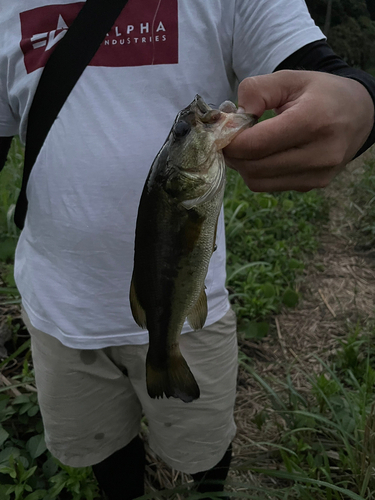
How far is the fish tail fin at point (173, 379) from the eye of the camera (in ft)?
3.99

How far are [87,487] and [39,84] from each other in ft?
5.64

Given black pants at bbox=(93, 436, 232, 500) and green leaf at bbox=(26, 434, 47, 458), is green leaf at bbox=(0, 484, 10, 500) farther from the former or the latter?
black pants at bbox=(93, 436, 232, 500)

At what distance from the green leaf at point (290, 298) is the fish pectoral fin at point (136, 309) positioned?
234 centimetres

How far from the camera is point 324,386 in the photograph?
2.27 metres

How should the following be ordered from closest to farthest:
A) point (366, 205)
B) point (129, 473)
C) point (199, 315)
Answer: point (199, 315) < point (129, 473) < point (366, 205)

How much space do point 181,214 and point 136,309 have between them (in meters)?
0.30

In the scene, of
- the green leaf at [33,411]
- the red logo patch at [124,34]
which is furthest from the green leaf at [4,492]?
the red logo patch at [124,34]

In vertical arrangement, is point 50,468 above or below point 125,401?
below

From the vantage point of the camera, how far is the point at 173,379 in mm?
1226

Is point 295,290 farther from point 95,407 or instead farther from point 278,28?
point 278,28

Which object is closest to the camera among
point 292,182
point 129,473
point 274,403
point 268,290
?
point 292,182

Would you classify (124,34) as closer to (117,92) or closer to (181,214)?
(117,92)

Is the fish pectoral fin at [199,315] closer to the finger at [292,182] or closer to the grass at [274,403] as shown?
the finger at [292,182]

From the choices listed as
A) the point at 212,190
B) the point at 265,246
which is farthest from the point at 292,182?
the point at 265,246
